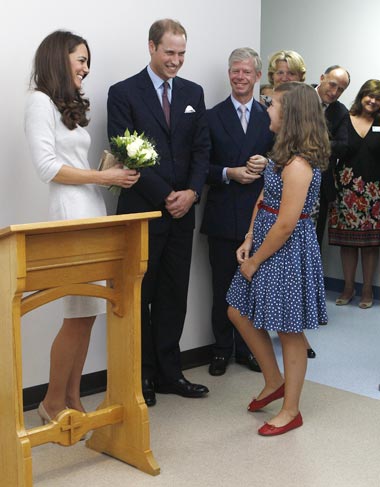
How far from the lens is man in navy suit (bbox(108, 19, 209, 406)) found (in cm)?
383

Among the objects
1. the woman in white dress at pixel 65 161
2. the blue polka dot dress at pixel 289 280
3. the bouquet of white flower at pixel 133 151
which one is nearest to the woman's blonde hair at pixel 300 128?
the blue polka dot dress at pixel 289 280

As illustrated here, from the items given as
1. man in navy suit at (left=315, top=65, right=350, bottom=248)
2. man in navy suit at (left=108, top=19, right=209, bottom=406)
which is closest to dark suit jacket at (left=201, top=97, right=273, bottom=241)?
man in navy suit at (left=108, top=19, right=209, bottom=406)

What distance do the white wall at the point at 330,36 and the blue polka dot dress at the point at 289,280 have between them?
2904mm

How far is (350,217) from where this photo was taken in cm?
597

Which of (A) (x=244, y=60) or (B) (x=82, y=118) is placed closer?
(B) (x=82, y=118)

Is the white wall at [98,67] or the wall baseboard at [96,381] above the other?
the white wall at [98,67]

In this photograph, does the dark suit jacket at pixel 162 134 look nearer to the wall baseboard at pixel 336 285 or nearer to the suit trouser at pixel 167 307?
the suit trouser at pixel 167 307

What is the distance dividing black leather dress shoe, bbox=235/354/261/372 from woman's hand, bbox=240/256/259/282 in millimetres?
969

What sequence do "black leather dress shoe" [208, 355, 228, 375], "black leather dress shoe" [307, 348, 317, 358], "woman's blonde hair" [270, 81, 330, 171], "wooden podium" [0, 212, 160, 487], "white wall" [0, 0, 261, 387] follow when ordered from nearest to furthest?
"wooden podium" [0, 212, 160, 487] < "woman's blonde hair" [270, 81, 330, 171] < "white wall" [0, 0, 261, 387] < "black leather dress shoe" [208, 355, 228, 375] < "black leather dress shoe" [307, 348, 317, 358]

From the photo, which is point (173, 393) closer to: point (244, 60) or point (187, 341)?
point (187, 341)

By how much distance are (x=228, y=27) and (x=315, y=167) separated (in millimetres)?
1466

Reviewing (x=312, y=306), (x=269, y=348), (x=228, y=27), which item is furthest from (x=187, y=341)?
(x=228, y=27)

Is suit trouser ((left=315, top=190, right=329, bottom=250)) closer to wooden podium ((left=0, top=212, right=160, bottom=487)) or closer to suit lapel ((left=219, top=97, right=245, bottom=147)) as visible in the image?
suit lapel ((left=219, top=97, right=245, bottom=147))

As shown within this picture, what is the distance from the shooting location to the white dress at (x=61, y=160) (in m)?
3.25
